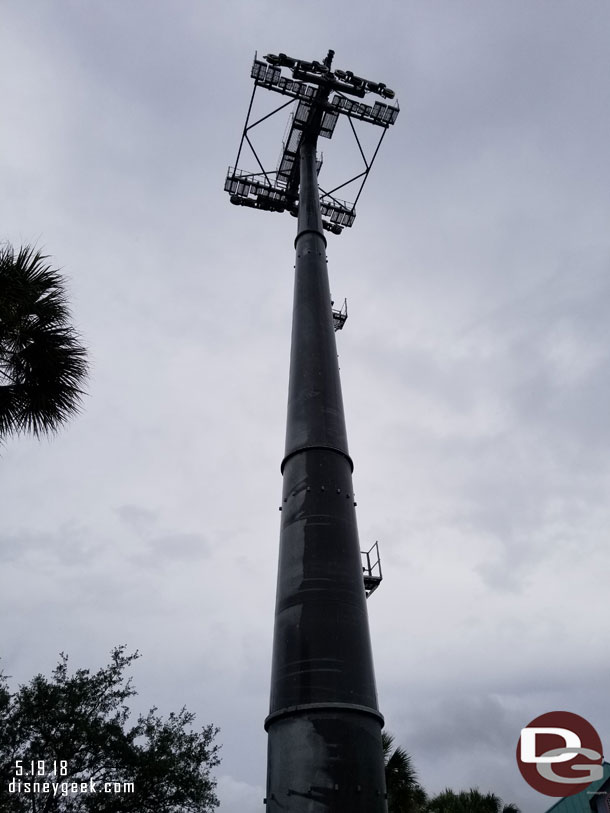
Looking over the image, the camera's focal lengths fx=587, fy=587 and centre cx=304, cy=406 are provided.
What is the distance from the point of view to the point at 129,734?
20.6 metres

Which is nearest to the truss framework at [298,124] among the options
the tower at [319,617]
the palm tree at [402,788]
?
the tower at [319,617]

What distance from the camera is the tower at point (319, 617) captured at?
6270 mm

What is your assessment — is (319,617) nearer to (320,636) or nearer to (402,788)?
(320,636)

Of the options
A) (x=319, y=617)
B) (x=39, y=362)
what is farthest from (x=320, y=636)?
(x=39, y=362)

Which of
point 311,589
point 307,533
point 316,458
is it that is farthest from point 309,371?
point 311,589

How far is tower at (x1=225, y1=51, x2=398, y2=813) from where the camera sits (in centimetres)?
627

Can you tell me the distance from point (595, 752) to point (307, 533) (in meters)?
13.6

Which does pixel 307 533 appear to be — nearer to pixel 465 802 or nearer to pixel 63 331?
pixel 63 331

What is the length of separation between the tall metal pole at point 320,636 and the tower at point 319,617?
0.04ft

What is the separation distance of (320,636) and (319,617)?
0.24m

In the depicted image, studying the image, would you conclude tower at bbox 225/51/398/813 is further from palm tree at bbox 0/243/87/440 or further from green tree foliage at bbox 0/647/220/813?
green tree foliage at bbox 0/647/220/813

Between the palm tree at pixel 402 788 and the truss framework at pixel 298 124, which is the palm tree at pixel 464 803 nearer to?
the palm tree at pixel 402 788

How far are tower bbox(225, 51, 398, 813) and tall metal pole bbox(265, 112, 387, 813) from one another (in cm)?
1

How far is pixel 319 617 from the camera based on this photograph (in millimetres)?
7230
